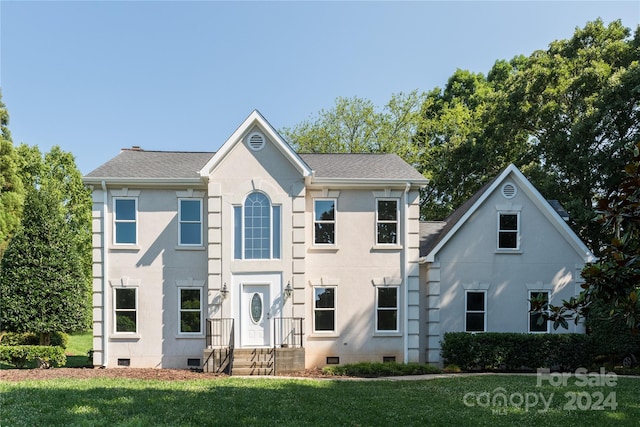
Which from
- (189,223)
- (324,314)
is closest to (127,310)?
(189,223)

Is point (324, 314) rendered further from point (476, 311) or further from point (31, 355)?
point (31, 355)

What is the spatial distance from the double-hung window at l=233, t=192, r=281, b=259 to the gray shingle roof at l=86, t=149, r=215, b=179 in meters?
2.06

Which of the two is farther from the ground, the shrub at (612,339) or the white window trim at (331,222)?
the white window trim at (331,222)

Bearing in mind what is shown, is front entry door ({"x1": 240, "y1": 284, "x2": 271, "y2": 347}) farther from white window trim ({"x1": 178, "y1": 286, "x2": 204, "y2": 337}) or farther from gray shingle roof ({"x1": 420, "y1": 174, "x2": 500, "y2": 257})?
gray shingle roof ({"x1": 420, "y1": 174, "x2": 500, "y2": 257})

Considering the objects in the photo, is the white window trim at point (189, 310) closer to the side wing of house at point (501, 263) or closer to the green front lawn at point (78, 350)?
the green front lawn at point (78, 350)

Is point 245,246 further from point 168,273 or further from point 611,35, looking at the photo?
point 611,35

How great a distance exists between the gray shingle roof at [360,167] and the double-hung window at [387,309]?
388 centimetres

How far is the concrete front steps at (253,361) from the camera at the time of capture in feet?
46.7

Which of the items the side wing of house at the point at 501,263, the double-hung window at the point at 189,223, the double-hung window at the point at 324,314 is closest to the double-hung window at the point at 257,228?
Answer: the double-hung window at the point at 189,223

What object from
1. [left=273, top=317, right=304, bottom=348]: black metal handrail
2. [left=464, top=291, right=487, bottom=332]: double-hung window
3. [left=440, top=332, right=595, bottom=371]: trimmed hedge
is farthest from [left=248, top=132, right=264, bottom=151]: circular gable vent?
[left=440, top=332, right=595, bottom=371]: trimmed hedge

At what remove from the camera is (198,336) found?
15.7 m

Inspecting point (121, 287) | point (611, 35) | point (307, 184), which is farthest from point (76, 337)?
point (611, 35)

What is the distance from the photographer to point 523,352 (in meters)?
15.3

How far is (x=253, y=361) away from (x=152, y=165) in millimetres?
7675
